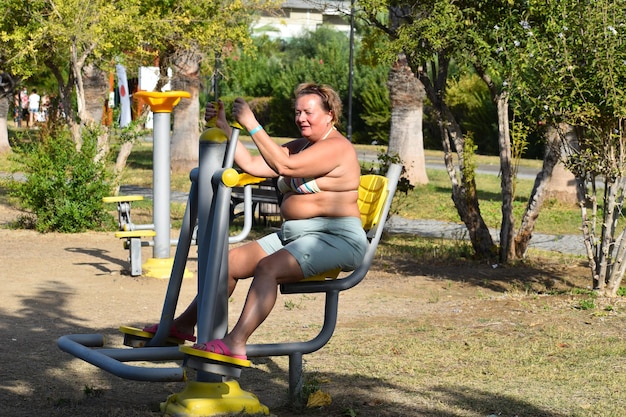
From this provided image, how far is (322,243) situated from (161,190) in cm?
478

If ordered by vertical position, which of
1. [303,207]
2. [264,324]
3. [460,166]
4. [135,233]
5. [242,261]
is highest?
[303,207]

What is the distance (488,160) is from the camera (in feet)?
100

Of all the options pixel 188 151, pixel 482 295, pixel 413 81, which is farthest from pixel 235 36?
pixel 482 295

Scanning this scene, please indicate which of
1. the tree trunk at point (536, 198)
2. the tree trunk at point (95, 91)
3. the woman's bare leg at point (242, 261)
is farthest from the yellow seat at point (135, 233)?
the tree trunk at point (95, 91)

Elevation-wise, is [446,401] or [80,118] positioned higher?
[80,118]

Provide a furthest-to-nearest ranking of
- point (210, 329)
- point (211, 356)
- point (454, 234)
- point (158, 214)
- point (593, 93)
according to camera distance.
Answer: point (454, 234) → point (158, 214) → point (593, 93) → point (210, 329) → point (211, 356)

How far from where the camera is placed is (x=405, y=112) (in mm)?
19391

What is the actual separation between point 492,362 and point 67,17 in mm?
8737

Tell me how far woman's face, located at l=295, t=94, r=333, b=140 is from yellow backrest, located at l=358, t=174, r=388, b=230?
1.48ft

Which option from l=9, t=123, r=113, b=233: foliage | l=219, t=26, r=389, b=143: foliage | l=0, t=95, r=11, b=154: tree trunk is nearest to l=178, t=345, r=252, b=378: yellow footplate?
l=9, t=123, r=113, b=233: foliage

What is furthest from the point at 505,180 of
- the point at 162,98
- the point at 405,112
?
the point at 405,112

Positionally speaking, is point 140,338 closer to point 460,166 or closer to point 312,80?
point 460,166

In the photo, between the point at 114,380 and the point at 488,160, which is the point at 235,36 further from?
the point at 488,160

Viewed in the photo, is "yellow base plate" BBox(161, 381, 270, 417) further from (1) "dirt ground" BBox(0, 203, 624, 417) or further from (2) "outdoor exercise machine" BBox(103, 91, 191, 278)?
(2) "outdoor exercise machine" BBox(103, 91, 191, 278)
